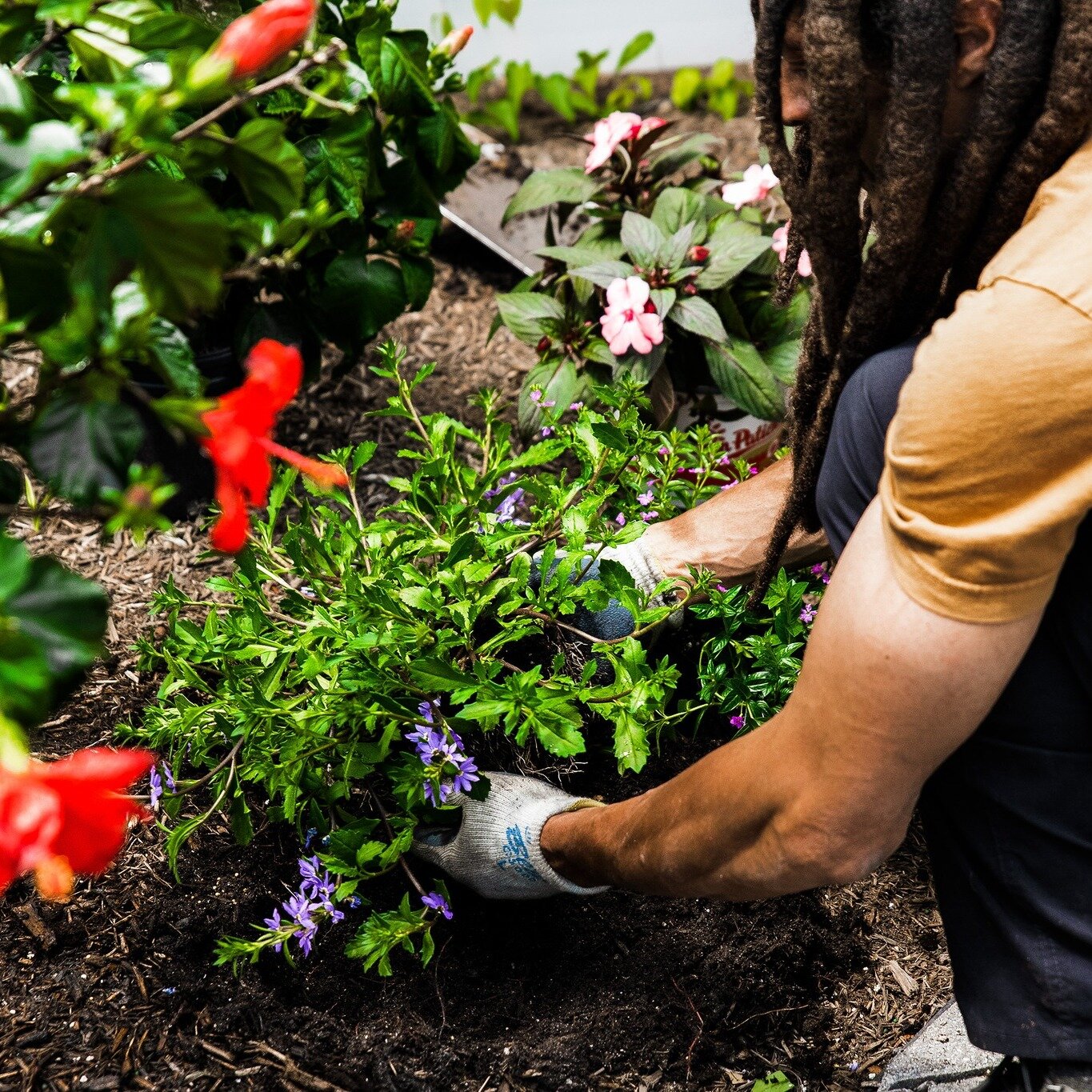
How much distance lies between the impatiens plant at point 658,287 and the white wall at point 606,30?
1424 millimetres

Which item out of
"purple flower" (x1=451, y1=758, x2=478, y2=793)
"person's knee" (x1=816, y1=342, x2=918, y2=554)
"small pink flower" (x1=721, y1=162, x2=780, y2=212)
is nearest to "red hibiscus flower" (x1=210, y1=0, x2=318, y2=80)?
"person's knee" (x1=816, y1=342, x2=918, y2=554)

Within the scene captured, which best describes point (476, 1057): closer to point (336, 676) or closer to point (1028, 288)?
point (336, 676)

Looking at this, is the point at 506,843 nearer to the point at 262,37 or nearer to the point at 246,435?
the point at 246,435

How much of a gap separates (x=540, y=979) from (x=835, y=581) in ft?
2.89

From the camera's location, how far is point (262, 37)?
25.4 inches

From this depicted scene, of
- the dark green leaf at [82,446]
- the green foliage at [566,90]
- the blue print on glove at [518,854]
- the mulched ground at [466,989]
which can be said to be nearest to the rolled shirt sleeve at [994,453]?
the dark green leaf at [82,446]

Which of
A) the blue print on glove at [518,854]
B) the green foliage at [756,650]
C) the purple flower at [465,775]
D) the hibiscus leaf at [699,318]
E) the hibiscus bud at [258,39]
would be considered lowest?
the blue print on glove at [518,854]

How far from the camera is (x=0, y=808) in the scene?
1.76 feet

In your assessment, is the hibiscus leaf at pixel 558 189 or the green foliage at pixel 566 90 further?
the green foliage at pixel 566 90

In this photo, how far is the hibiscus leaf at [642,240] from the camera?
209 cm

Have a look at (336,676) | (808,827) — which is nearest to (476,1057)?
(336,676)

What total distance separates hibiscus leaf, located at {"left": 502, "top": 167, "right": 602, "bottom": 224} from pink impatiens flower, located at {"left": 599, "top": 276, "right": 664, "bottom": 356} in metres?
0.40

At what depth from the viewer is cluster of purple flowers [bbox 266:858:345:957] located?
4.52 feet

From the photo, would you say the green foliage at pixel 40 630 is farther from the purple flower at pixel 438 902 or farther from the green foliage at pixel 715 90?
the green foliage at pixel 715 90
